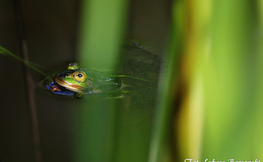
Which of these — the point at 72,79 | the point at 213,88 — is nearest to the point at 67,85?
the point at 72,79

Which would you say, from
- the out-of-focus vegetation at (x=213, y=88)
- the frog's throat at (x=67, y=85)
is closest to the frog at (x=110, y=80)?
the frog's throat at (x=67, y=85)

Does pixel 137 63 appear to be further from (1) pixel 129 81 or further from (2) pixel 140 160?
(2) pixel 140 160

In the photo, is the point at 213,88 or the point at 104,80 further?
the point at 104,80

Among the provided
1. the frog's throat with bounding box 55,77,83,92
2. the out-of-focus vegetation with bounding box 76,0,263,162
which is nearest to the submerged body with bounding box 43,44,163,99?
the frog's throat with bounding box 55,77,83,92

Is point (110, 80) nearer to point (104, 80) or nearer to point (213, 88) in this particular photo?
point (104, 80)

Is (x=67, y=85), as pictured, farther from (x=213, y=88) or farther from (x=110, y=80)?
(x=213, y=88)

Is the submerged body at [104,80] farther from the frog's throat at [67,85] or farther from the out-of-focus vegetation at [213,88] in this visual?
the out-of-focus vegetation at [213,88]

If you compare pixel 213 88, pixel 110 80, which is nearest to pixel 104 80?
pixel 110 80

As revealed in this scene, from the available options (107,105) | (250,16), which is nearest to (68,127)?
(107,105)
